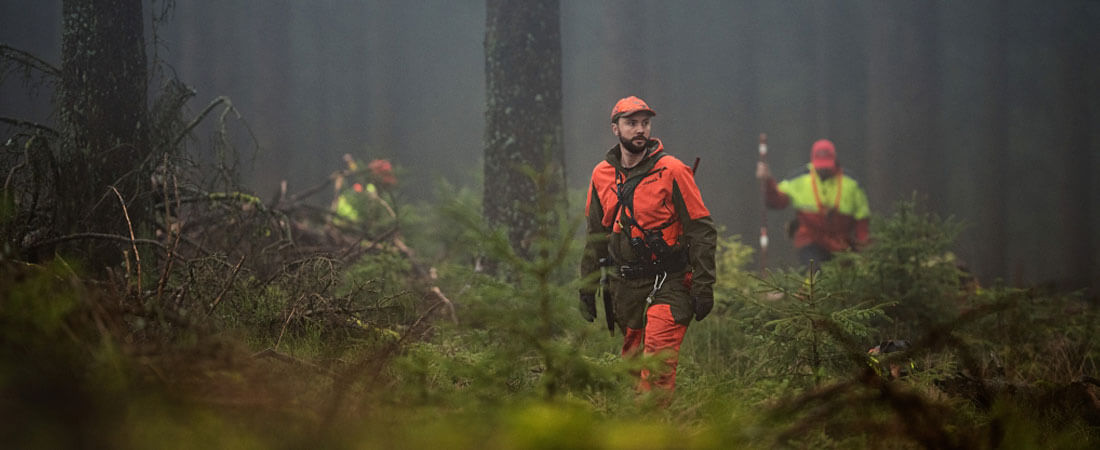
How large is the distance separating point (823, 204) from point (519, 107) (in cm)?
381

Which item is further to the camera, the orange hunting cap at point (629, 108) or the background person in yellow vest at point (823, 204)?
the background person in yellow vest at point (823, 204)

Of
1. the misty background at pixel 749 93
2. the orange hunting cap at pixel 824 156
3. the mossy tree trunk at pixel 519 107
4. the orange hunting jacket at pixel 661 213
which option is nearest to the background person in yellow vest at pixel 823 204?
the orange hunting cap at pixel 824 156

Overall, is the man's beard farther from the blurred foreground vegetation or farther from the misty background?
the misty background

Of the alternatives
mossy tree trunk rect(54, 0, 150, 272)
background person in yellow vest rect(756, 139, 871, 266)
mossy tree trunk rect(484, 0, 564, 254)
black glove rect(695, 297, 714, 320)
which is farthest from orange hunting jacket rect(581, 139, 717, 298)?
background person in yellow vest rect(756, 139, 871, 266)

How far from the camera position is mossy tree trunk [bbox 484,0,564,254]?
7379mm

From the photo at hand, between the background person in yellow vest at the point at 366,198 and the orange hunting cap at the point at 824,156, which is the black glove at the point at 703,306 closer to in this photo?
the background person in yellow vest at the point at 366,198

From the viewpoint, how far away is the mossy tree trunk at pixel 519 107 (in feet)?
24.2

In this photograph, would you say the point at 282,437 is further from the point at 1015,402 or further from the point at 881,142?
the point at 881,142

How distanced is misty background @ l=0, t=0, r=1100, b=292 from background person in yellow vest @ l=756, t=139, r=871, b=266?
258 centimetres

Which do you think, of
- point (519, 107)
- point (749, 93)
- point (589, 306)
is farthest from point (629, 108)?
point (749, 93)

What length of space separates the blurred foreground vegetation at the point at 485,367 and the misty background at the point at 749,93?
4.69m

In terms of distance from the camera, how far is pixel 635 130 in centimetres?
419

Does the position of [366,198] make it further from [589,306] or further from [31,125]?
[589,306]

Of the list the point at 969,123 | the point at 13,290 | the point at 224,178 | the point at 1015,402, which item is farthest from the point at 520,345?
the point at 969,123
